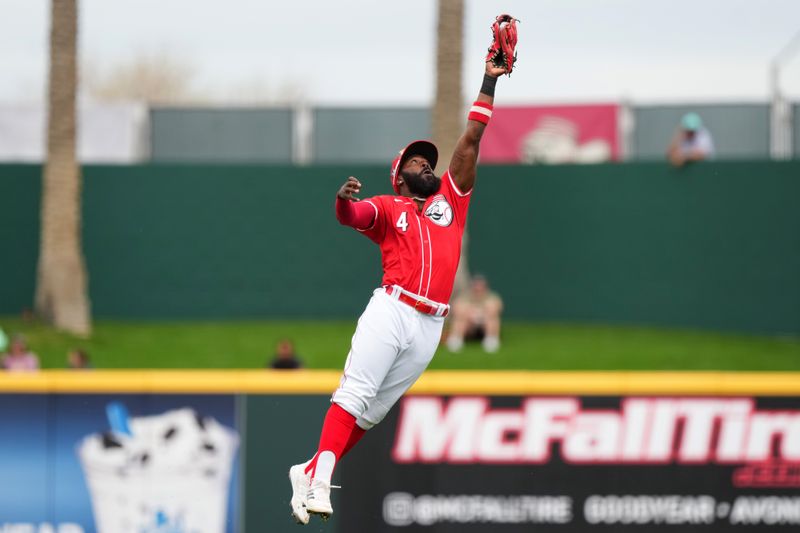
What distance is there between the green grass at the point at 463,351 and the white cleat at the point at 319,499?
27.8 feet

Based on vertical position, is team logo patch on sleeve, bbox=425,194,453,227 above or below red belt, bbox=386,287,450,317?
above

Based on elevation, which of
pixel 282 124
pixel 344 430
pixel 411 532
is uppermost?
pixel 282 124

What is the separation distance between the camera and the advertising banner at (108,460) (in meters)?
10.8

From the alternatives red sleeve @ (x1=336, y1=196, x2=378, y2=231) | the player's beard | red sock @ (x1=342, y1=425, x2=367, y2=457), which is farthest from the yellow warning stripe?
red sleeve @ (x1=336, y1=196, x2=378, y2=231)

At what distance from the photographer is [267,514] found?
1095 cm

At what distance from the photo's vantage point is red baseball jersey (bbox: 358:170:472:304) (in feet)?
22.4

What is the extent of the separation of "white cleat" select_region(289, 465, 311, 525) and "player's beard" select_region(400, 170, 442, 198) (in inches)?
63.8

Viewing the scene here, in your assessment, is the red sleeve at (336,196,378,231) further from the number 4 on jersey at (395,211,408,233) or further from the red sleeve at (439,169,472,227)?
the red sleeve at (439,169,472,227)

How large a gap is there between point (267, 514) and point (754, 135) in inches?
445

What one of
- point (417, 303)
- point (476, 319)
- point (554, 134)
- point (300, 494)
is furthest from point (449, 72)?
point (300, 494)

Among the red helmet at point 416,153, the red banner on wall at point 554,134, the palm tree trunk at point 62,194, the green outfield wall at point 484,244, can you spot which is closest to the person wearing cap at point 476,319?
the green outfield wall at point 484,244

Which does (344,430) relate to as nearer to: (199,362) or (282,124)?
(199,362)

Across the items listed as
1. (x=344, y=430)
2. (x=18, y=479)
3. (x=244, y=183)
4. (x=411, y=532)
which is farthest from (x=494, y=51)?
(x=244, y=183)

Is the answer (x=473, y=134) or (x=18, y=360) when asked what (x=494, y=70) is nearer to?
(x=473, y=134)
